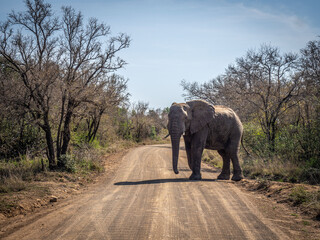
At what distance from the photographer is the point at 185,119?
426 inches

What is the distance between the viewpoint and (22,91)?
1058 centimetres

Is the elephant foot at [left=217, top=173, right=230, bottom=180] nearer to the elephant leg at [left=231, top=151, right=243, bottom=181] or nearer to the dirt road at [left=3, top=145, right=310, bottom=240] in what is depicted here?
the elephant leg at [left=231, top=151, right=243, bottom=181]

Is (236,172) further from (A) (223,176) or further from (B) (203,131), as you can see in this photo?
(B) (203,131)

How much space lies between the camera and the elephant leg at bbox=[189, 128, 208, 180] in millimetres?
10844

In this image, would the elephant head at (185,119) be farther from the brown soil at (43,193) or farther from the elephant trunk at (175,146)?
the brown soil at (43,193)

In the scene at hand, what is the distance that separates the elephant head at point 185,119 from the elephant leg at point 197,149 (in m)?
0.25

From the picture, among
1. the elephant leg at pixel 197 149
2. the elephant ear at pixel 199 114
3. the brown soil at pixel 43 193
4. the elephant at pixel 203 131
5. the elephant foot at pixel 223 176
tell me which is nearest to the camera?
the brown soil at pixel 43 193

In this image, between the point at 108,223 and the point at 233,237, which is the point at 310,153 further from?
the point at 108,223

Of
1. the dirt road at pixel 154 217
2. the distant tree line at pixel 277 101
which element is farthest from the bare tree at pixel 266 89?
the dirt road at pixel 154 217

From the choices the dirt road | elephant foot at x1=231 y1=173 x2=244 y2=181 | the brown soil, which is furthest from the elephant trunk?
the brown soil

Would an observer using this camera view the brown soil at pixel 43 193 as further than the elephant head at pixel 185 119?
No

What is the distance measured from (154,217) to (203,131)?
6.00m

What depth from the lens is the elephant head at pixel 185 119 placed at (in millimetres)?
10297

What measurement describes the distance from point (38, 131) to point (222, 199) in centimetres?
970
